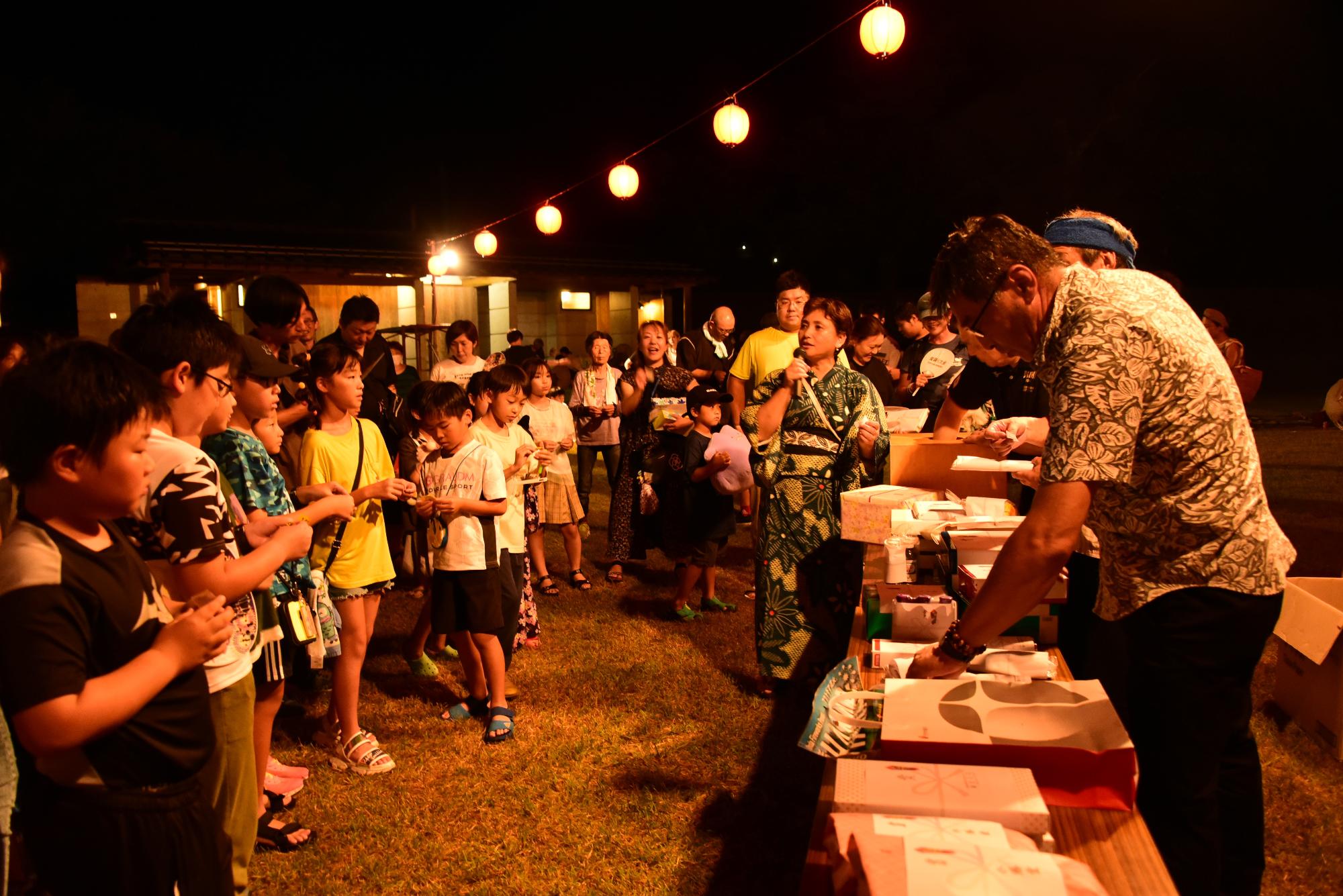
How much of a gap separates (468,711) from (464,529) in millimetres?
1030

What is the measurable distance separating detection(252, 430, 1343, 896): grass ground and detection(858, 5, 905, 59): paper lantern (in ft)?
18.9

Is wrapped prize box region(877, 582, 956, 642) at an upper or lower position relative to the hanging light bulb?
lower

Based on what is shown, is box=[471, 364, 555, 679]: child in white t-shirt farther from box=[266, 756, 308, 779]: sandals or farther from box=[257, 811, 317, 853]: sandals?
box=[257, 811, 317, 853]: sandals

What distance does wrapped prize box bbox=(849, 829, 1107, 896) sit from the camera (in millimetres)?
1213

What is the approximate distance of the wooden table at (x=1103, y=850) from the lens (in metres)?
1.48

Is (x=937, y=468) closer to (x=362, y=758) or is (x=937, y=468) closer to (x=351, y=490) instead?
(x=351, y=490)

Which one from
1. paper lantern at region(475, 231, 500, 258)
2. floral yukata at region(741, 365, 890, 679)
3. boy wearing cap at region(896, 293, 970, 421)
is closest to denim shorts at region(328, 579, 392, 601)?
floral yukata at region(741, 365, 890, 679)

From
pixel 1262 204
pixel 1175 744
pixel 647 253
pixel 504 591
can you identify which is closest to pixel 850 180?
pixel 647 253

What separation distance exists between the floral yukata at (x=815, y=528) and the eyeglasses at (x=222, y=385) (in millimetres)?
2659

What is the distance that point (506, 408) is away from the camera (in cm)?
499

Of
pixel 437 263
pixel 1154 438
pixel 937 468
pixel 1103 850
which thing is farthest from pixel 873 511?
pixel 437 263

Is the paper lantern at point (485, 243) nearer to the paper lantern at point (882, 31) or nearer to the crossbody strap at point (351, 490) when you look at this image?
the paper lantern at point (882, 31)

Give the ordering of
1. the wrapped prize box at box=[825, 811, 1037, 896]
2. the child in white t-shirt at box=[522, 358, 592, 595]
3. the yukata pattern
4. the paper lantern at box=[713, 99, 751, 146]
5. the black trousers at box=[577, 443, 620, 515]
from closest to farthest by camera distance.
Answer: the wrapped prize box at box=[825, 811, 1037, 896] → the yukata pattern → the child in white t-shirt at box=[522, 358, 592, 595] → the black trousers at box=[577, 443, 620, 515] → the paper lantern at box=[713, 99, 751, 146]

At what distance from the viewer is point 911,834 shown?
1363 mm
